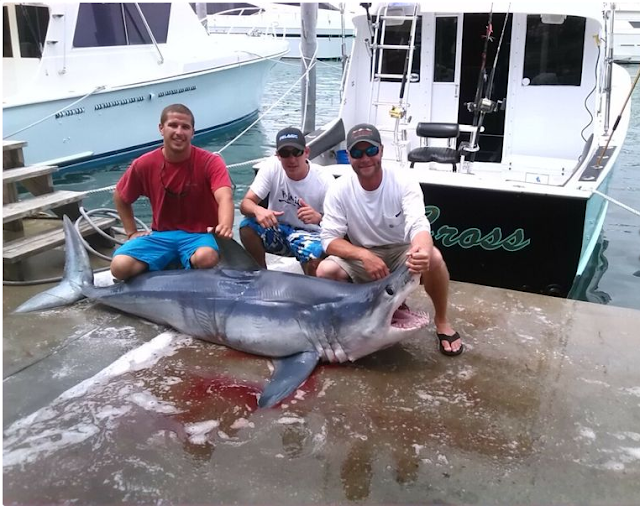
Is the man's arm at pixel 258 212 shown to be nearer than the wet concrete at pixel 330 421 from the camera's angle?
No

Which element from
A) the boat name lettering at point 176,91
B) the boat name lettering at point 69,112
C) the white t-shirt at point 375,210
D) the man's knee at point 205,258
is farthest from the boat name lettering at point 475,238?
the boat name lettering at point 176,91

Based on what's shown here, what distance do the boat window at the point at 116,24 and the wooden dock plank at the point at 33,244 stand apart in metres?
6.48

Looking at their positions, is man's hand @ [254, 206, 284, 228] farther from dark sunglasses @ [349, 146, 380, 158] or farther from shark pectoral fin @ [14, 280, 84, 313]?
shark pectoral fin @ [14, 280, 84, 313]

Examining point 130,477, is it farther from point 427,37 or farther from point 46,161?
point 46,161

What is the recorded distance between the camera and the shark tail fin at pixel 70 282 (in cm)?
381

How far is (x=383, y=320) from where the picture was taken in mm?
2902

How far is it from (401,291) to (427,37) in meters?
5.61

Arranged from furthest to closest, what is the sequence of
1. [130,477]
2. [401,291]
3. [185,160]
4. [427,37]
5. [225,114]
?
[225,114] < [427,37] < [185,160] < [401,291] < [130,477]

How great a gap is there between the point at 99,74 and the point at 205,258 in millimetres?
7862

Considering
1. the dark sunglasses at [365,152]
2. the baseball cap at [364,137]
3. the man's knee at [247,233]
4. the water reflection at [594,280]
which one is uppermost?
the baseball cap at [364,137]

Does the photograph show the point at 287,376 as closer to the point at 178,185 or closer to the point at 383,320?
the point at 383,320

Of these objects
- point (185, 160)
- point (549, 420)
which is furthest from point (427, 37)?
point (549, 420)

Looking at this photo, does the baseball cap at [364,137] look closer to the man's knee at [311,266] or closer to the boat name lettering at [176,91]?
the man's knee at [311,266]

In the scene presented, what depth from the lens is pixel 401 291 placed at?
2.85 m
